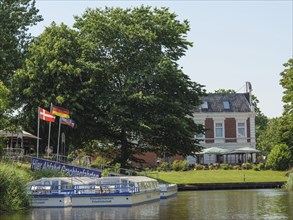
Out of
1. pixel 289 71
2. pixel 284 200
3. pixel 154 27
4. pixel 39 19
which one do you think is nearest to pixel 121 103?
pixel 154 27

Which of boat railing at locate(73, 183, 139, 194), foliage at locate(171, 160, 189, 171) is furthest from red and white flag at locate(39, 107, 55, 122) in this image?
foliage at locate(171, 160, 189, 171)

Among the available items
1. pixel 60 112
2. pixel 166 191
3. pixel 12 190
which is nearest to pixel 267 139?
pixel 166 191

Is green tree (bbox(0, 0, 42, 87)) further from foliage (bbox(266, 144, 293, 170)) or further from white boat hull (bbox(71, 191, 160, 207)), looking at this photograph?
foliage (bbox(266, 144, 293, 170))

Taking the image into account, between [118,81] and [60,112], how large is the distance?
12332 millimetres

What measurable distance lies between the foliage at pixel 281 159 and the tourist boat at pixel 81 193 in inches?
1296

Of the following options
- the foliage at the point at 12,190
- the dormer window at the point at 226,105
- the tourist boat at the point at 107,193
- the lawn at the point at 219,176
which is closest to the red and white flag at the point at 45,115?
the tourist boat at the point at 107,193

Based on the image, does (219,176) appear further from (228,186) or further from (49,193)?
(49,193)

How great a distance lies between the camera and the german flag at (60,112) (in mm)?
50062

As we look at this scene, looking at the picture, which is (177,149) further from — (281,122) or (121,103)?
(281,122)

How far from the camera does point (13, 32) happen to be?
2375 inches

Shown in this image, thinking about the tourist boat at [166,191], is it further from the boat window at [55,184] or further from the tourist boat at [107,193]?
the boat window at [55,184]

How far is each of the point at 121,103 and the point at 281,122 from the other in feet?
80.2

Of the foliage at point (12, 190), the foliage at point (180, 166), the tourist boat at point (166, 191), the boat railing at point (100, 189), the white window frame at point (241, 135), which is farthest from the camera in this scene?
the white window frame at point (241, 135)

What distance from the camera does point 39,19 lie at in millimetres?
63031
